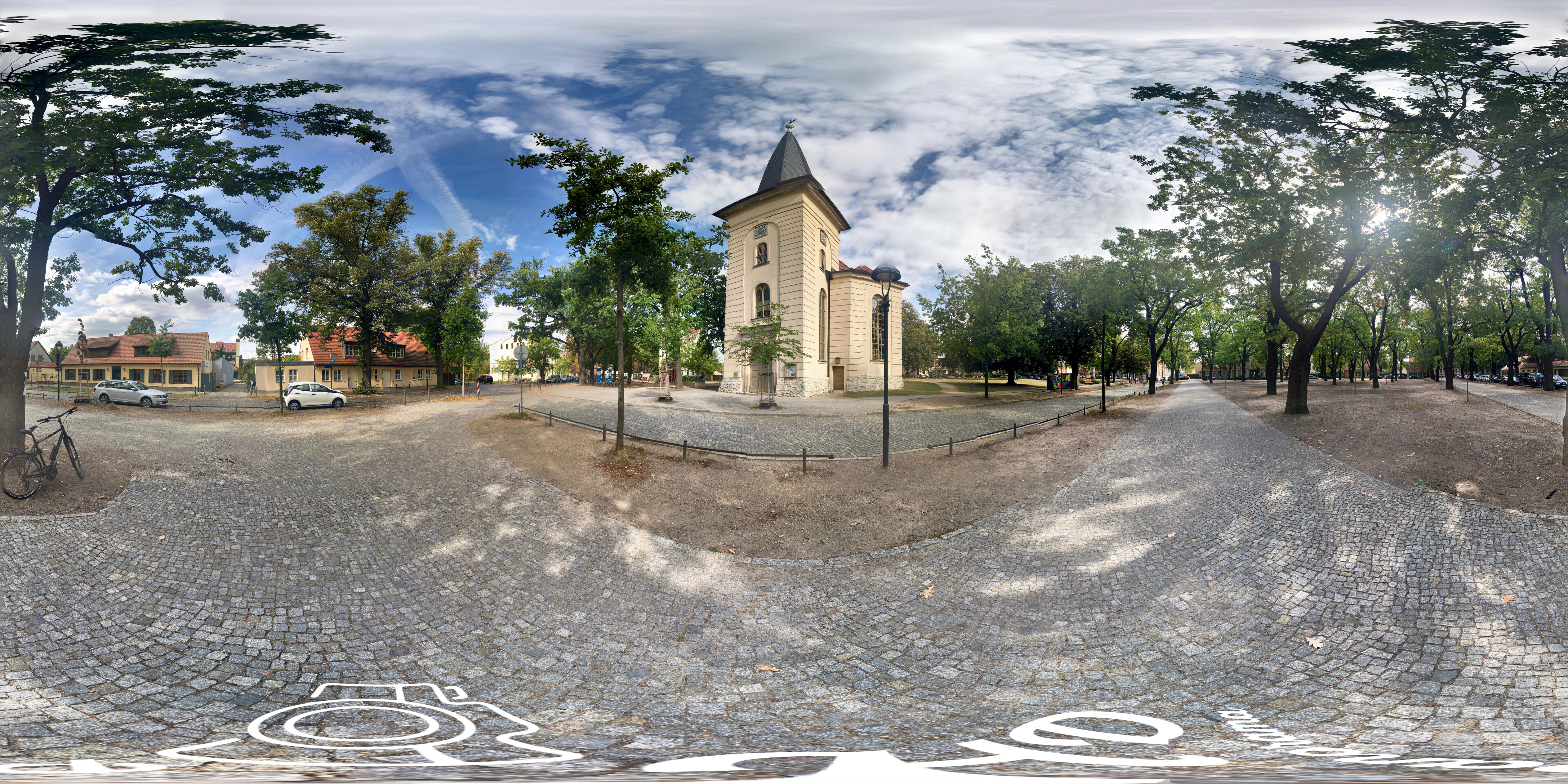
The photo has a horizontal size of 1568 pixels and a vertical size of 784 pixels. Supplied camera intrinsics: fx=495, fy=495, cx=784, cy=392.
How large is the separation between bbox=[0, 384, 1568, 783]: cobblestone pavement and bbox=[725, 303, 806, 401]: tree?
12782 millimetres

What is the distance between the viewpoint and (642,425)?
11047 millimetres

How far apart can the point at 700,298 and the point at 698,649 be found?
30.8 metres

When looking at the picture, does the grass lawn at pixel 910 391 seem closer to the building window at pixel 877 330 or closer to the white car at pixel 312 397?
the building window at pixel 877 330

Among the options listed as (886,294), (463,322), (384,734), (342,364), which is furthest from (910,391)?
(342,364)

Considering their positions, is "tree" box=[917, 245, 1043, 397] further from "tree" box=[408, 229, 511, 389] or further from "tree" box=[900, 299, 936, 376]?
"tree" box=[900, 299, 936, 376]

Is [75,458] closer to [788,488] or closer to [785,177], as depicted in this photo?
[788,488]

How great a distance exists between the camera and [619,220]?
902cm

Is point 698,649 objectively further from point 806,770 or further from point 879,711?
point 806,770

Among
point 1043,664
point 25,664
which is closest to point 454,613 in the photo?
point 25,664

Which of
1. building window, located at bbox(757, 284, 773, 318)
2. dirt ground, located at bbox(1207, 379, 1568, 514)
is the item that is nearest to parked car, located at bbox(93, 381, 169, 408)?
dirt ground, located at bbox(1207, 379, 1568, 514)

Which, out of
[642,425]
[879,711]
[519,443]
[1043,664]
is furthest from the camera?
[642,425]

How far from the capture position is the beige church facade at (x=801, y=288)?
24703 millimetres

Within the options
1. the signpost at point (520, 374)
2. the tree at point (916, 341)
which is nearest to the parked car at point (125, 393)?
the signpost at point (520, 374)

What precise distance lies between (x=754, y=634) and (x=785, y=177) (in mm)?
26010
